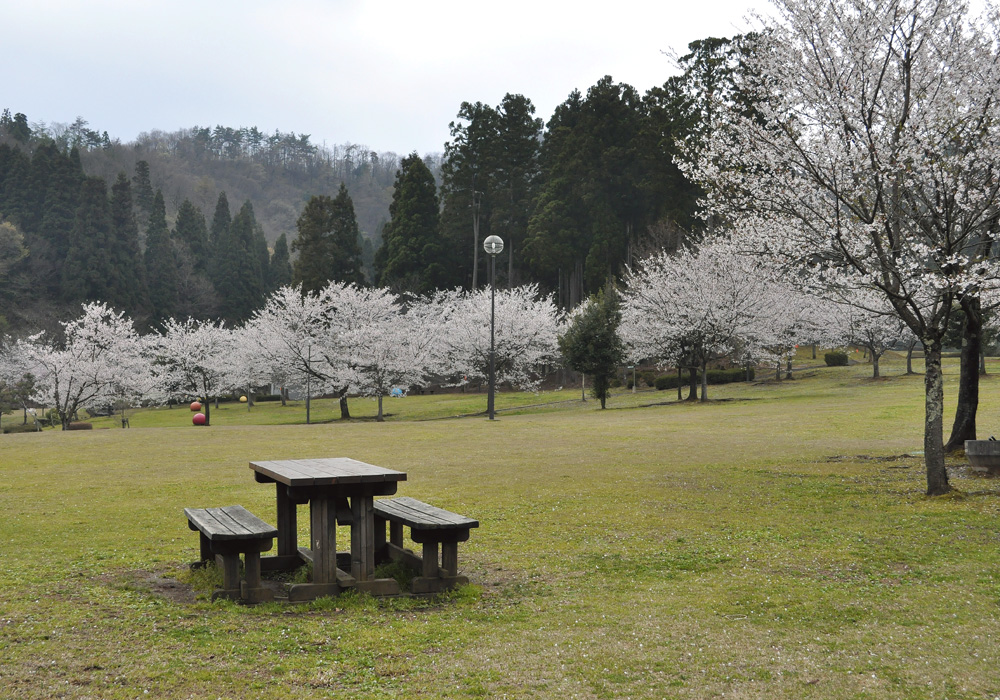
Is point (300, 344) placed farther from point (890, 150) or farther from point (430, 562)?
point (430, 562)

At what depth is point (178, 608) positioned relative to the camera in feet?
18.3

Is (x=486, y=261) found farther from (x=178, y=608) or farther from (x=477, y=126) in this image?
(x=178, y=608)

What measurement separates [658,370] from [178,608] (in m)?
46.2

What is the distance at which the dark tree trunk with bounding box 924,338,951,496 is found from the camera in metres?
10.1

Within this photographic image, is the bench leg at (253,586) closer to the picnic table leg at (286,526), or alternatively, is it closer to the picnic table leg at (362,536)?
the picnic table leg at (362,536)

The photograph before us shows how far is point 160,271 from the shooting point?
67688mm

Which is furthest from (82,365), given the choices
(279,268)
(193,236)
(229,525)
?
(279,268)

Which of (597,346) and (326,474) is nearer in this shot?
(326,474)

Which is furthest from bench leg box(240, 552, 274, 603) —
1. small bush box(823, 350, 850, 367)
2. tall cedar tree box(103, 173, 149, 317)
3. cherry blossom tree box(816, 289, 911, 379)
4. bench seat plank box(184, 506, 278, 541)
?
tall cedar tree box(103, 173, 149, 317)

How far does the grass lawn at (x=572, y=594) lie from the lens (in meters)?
4.28

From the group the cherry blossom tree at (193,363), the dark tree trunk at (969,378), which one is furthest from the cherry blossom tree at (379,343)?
the dark tree trunk at (969,378)

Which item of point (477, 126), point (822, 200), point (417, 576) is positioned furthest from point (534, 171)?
point (417, 576)

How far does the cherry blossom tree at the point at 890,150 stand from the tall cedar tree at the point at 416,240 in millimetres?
46174

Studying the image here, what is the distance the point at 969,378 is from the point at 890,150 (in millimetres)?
4885
